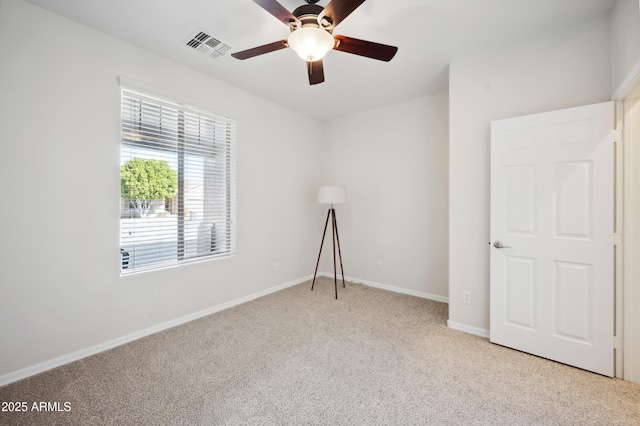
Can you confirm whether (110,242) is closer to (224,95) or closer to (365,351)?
(224,95)

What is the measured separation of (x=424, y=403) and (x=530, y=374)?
0.95 meters

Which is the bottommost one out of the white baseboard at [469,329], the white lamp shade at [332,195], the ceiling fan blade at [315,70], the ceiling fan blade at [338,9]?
the white baseboard at [469,329]

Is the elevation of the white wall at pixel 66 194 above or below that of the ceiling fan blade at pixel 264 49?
below

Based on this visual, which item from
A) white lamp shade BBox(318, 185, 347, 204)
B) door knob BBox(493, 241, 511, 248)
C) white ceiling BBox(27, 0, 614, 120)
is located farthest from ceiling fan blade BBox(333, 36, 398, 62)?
white lamp shade BBox(318, 185, 347, 204)

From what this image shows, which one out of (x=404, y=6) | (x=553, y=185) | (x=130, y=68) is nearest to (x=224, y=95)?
(x=130, y=68)

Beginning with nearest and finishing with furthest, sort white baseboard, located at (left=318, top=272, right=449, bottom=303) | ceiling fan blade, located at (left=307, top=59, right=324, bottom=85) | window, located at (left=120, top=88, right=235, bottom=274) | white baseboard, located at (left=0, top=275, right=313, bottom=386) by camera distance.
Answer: white baseboard, located at (left=0, top=275, right=313, bottom=386)
ceiling fan blade, located at (left=307, top=59, right=324, bottom=85)
window, located at (left=120, top=88, right=235, bottom=274)
white baseboard, located at (left=318, top=272, right=449, bottom=303)

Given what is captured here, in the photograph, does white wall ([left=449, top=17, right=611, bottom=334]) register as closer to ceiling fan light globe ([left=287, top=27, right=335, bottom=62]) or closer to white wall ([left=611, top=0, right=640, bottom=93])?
white wall ([left=611, top=0, right=640, bottom=93])

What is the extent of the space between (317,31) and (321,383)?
2.37 meters

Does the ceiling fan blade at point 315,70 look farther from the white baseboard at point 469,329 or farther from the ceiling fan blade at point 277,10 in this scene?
the white baseboard at point 469,329

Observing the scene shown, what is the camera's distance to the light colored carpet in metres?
1.56

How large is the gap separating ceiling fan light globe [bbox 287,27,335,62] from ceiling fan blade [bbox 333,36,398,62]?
0.29 feet

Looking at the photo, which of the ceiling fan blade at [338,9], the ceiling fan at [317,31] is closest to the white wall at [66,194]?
the ceiling fan at [317,31]

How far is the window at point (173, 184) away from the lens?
2.44 meters

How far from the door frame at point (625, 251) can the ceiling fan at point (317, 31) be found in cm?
175
